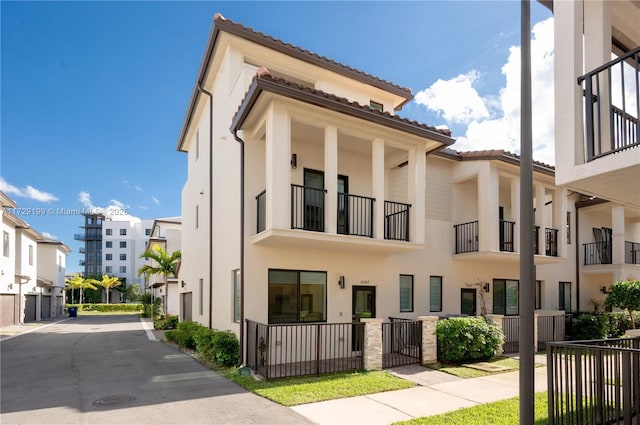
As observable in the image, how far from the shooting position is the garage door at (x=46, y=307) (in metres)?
34.1

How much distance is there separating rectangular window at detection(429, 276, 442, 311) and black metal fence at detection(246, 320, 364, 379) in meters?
3.71

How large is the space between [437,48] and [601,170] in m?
7.68

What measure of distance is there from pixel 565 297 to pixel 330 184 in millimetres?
14303

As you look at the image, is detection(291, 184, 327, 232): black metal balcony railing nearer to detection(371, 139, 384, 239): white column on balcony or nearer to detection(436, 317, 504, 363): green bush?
detection(371, 139, 384, 239): white column on balcony

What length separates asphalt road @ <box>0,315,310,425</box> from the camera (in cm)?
681

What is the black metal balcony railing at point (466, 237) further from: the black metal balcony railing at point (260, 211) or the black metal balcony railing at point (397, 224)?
the black metal balcony railing at point (260, 211)

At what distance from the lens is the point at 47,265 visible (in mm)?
36938

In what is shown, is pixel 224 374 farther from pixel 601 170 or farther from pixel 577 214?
pixel 577 214

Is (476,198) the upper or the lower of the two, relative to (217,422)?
upper

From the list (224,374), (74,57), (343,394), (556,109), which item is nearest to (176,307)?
(74,57)

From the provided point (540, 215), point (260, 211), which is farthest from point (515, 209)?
point (260, 211)

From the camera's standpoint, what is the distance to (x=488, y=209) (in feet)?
45.7

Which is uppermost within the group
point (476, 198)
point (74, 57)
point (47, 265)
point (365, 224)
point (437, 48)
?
point (74, 57)

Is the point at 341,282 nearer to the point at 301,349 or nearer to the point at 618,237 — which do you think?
the point at 301,349
